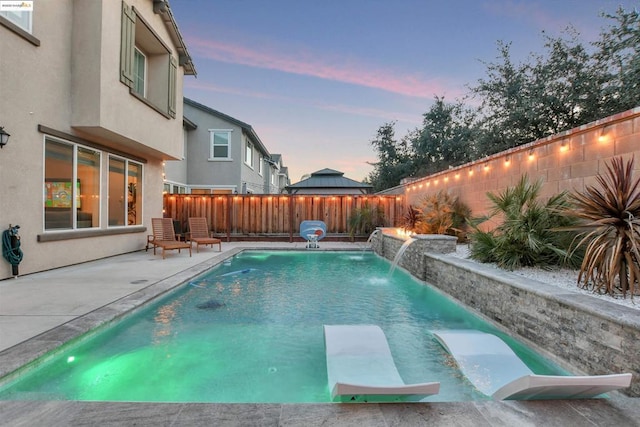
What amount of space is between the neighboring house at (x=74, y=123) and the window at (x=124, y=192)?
3cm

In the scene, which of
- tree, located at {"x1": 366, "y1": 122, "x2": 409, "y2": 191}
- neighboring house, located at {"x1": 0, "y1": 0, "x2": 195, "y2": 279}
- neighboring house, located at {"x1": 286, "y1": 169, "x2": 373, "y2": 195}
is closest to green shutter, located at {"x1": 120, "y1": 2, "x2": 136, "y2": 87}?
neighboring house, located at {"x1": 0, "y1": 0, "x2": 195, "y2": 279}

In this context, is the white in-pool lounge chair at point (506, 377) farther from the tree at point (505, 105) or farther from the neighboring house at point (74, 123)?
the tree at point (505, 105)

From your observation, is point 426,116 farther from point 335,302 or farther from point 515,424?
point 515,424

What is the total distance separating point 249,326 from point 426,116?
29023 millimetres

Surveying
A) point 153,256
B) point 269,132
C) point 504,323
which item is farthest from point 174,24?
point 269,132

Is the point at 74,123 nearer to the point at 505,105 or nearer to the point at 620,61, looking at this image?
the point at 620,61

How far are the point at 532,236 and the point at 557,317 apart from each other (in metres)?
1.95

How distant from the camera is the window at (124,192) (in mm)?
8711

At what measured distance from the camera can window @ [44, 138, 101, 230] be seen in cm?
652

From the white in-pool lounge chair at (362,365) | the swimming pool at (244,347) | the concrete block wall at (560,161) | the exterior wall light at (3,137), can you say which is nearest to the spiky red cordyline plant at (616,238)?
the concrete block wall at (560,161)

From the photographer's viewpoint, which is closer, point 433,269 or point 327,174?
point 433,269

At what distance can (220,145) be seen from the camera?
53.4 ft

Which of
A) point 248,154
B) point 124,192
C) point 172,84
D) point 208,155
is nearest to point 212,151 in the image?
point 208,155

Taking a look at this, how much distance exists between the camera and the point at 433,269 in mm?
6645
